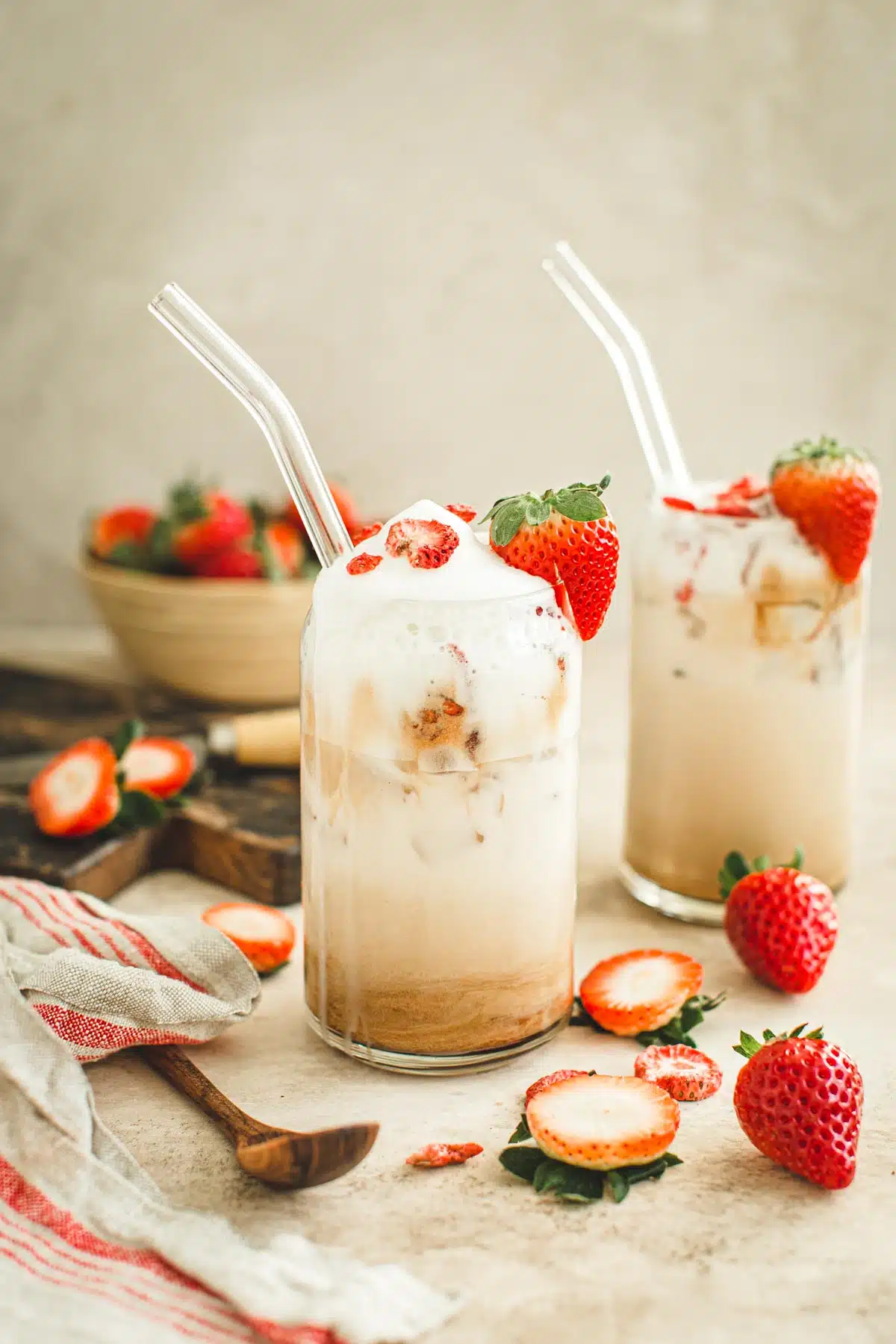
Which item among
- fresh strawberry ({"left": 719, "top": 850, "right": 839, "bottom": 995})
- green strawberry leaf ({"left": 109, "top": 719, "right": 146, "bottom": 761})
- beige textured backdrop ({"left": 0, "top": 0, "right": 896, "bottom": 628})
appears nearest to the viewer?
fresh strawberry ({"left": 719, "top": 850, "right": 839, "bottom": 995})

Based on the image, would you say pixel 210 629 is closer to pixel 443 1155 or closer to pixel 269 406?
pixel 269 406

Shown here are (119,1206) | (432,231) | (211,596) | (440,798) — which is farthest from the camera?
(432,231)

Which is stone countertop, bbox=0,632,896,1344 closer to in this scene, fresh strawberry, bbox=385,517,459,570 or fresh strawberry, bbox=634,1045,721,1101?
fresh strawberry, bbox=634,1045,721,1101

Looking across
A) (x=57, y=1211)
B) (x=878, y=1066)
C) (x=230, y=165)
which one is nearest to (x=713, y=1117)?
(x=878, y=1066)

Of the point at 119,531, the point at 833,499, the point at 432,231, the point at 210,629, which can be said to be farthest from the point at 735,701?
the point at 432,231

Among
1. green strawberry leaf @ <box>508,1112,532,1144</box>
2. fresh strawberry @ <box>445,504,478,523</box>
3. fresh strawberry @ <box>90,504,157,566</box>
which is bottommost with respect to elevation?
green strawberry leaf @ <box>508,1112,532,1144</box>

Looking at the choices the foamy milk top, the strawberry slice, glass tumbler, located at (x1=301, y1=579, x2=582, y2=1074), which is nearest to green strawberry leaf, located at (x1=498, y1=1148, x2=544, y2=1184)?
glass tumbler, located at (x1=301, y1=579, x2=582, y2=1074)

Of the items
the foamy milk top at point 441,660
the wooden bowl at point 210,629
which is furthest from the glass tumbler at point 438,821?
the wooden bowl at point 210,629
